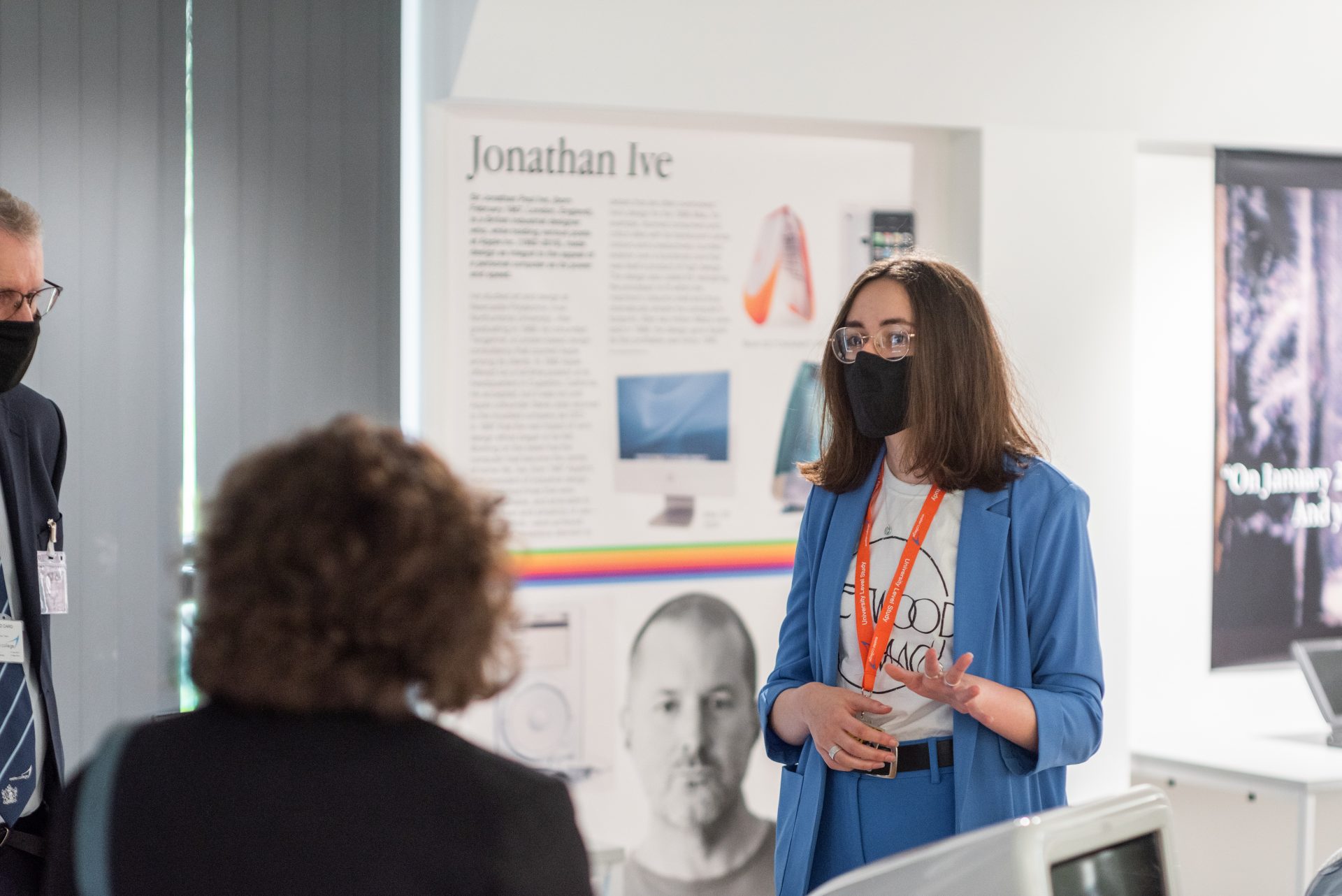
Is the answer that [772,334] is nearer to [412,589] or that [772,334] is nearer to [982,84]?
[982,84]

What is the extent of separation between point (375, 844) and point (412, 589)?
0.63 ft

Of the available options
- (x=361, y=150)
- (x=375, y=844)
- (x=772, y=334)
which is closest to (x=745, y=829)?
(x=772, y=334)

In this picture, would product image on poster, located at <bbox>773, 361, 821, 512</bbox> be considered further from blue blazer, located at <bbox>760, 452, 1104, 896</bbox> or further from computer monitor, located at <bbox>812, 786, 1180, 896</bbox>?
computer monitor, located at <bbox>812, 786, 1180, 896</bbox>

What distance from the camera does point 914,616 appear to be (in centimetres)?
194

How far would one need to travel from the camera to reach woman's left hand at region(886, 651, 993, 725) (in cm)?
174

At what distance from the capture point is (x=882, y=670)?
1893mm

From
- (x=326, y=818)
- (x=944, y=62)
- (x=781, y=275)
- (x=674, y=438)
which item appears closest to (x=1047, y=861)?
(x=326, y=818)

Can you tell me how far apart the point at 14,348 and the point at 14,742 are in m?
0.62

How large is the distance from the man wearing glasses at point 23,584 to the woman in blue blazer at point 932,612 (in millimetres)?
1177

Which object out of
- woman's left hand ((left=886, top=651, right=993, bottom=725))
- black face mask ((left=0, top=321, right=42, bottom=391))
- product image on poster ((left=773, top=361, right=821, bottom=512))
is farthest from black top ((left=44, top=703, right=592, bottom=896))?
product image on poster ((left=773, top=361, right=821, bottom=512))

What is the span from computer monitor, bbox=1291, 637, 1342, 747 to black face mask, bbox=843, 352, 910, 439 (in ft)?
7.91

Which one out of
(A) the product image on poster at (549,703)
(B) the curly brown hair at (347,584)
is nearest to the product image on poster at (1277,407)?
(A) the product image on poster at (549,703)

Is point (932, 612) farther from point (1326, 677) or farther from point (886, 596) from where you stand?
point (1326, 677)

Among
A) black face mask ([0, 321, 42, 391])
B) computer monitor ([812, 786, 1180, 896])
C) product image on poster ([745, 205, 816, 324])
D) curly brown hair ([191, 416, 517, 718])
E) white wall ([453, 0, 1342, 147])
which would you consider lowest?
computer monitor ([812, 786, 1180, 896])
